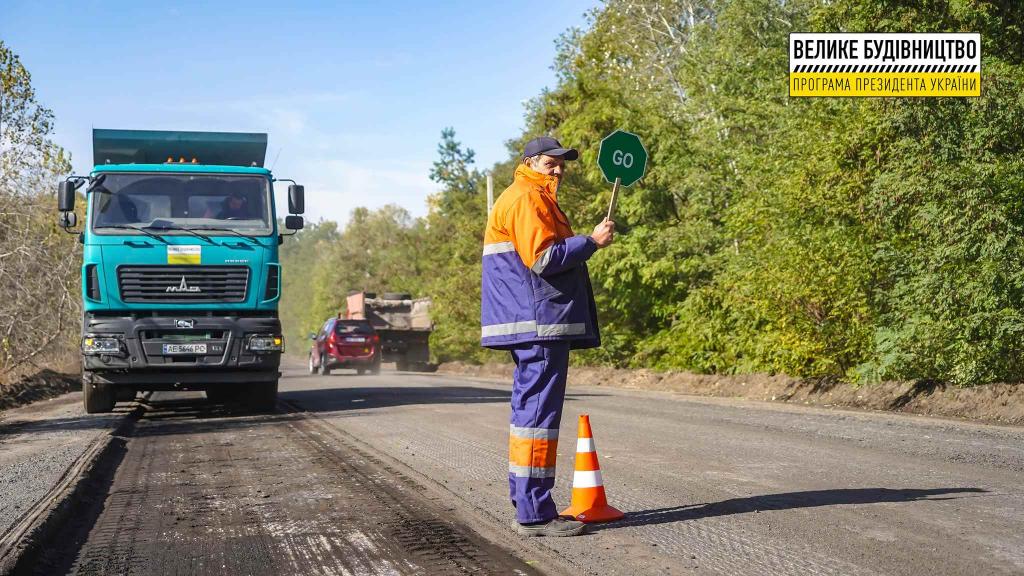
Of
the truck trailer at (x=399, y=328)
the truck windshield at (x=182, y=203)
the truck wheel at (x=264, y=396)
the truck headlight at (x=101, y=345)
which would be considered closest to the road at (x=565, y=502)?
the truck headlight at (x=101, y=345)

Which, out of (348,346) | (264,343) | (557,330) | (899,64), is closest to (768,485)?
(557,330)

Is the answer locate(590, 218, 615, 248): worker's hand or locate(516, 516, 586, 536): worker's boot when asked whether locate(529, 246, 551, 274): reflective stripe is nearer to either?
locate(590, 218, 615, 248): worker's hand

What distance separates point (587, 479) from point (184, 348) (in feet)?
29.6

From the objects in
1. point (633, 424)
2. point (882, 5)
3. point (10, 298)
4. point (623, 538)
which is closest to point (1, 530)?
point (623, 538)

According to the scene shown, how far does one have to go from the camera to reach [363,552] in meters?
5.09

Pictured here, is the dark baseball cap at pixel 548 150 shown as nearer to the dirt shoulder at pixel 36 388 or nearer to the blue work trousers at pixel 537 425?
the blue work trousers at pixel 537 425

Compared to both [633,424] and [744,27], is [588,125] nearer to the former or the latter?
[744,27]

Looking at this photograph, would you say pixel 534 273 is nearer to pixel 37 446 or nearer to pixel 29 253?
pixel 37 446

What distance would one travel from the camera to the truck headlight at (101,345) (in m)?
13.0

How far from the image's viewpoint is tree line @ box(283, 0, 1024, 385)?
45.4ft

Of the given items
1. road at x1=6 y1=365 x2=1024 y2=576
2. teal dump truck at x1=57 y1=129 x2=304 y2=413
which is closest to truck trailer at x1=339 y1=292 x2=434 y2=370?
teal dump truck at x1=57 y1=129 x2=304 y2=413

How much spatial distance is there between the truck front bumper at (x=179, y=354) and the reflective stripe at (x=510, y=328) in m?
8.73

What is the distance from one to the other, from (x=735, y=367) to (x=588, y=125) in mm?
9495

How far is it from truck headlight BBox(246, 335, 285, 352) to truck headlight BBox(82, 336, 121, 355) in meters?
1.66
